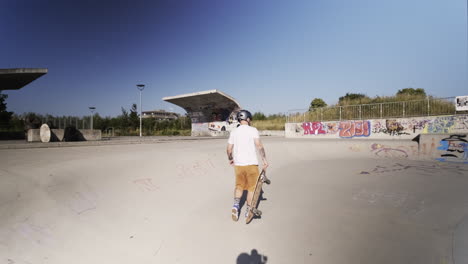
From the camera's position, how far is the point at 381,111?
59.7 feet

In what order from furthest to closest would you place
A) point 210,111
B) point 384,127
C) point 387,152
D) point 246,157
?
point 210,111 < point 384,127 < point 387,152 < point 246,157

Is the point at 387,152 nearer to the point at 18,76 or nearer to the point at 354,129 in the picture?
the point at 354,129

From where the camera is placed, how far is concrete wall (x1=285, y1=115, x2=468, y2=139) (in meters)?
14.4

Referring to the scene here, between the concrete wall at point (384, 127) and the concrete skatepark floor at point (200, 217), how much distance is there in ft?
37.7

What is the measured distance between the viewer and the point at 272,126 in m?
29.6

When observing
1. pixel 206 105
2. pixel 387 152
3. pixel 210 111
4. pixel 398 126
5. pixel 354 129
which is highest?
pixel 206 105

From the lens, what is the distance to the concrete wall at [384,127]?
14.4 m

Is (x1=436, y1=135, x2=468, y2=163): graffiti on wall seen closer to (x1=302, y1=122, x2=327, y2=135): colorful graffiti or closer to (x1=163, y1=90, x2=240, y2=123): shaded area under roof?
(x1=302, y1=122, x2=327, y2=135): colorful graffiti

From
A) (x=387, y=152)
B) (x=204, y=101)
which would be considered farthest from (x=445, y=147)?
(x=204, y=101)

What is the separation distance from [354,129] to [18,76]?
1045 inches

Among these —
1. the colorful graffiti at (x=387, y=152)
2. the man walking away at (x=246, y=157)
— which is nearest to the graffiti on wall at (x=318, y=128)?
the colorful graffiti at (x=387, y=152)

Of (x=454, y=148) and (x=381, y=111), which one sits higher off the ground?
(x=381, y=111)

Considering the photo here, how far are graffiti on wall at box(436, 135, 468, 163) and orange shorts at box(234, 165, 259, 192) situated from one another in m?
11.4

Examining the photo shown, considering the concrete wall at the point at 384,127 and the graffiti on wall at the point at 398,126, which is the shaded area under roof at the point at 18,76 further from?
the graffiti on wall at the point at 398,126
